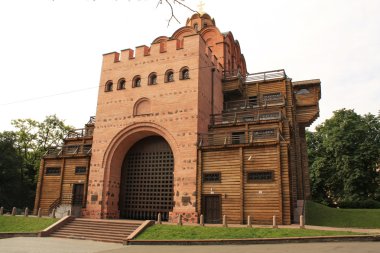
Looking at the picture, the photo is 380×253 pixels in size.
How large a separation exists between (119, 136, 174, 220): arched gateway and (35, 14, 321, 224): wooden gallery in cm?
7

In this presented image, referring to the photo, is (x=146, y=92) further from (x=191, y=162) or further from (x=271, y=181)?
(x=271, y=181)

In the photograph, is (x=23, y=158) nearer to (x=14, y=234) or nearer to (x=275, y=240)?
(x=14, y=234)

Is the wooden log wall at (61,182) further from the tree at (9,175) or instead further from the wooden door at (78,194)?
the tree at (9,175)

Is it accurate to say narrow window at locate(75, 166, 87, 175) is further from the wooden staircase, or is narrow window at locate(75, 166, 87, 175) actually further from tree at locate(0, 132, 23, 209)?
tree at locate(0, 132, 23, 209)

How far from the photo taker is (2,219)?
20.5 meters

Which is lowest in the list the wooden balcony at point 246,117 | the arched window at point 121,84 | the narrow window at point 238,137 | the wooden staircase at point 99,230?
the wooden staircase at point 99,230

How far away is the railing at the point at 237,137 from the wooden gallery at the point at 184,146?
0.26ft

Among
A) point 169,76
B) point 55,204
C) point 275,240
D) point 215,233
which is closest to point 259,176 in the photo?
point 215,233

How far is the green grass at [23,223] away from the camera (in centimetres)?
1822

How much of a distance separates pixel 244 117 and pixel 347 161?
13.5 meters

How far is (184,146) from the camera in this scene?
65.6 ft

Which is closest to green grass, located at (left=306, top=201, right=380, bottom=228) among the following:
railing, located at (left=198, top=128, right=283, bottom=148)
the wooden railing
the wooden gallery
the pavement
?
the wooden gallery

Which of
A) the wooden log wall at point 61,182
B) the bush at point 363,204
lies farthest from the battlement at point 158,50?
the bush at point 363,204

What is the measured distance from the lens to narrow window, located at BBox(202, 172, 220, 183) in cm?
1872
